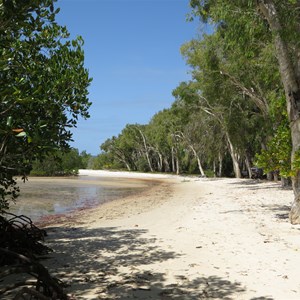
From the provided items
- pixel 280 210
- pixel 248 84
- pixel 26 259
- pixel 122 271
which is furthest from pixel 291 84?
pixel 248 84

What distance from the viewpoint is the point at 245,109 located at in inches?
1164

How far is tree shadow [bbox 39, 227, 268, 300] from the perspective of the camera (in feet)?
17.7

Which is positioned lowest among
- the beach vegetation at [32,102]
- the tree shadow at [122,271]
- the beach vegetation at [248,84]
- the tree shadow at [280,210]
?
the tree shadow at [122,271]

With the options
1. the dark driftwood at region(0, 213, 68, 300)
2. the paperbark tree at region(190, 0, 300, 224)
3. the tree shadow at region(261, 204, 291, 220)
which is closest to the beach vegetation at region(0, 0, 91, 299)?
the dark driftwood at region(0, 213, 68, 300)

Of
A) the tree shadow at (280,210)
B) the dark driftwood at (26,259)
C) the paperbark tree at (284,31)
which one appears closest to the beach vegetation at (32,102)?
the dark driftwood at (26,259)

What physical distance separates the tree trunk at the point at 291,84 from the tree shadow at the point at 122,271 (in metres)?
4.57

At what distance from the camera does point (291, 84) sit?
33.5ft

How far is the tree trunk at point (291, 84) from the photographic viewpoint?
1011 centimetres

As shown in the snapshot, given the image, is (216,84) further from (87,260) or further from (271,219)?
(87,260)

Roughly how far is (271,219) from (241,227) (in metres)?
1.78

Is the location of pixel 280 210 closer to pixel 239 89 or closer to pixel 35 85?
pixel 35 85

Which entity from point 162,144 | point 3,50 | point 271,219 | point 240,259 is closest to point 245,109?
point 271,219

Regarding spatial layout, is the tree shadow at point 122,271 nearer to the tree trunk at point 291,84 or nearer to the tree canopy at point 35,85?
the tree canopy at point 35,85

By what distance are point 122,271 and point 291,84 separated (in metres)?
7.39
